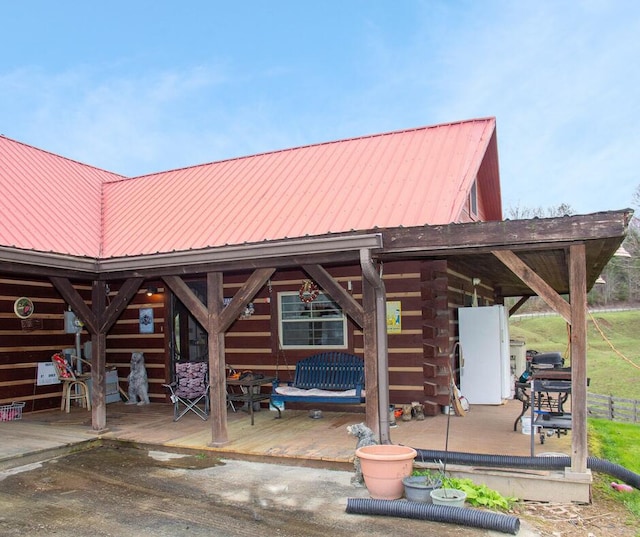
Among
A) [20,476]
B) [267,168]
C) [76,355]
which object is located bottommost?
[20,476]

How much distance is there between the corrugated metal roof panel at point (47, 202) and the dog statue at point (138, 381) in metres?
2.04

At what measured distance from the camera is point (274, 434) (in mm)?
7309

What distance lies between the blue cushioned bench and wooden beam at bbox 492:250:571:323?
3.23 m

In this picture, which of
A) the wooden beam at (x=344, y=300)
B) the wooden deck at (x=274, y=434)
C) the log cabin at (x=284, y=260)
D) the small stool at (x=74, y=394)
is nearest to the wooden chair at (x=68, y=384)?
the small stool at (x=74, y=394)

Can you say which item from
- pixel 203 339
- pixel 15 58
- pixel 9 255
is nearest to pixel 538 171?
pixel 15 58

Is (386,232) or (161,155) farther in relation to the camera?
(161,155)

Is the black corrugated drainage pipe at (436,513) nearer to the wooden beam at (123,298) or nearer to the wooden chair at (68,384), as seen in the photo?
the wooden beam at (123,298)

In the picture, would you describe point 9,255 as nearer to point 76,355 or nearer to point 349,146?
point 76,355

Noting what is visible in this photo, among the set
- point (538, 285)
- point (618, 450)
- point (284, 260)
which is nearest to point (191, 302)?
point (284, 260)

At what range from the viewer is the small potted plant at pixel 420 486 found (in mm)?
4977

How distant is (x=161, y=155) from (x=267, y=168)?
6318 centimetres

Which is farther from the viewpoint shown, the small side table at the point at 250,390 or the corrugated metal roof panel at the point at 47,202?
the corrugated metal roof panel at the point at 47,202

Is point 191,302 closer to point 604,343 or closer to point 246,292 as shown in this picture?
point 246,292

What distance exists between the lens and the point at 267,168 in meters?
10.8
